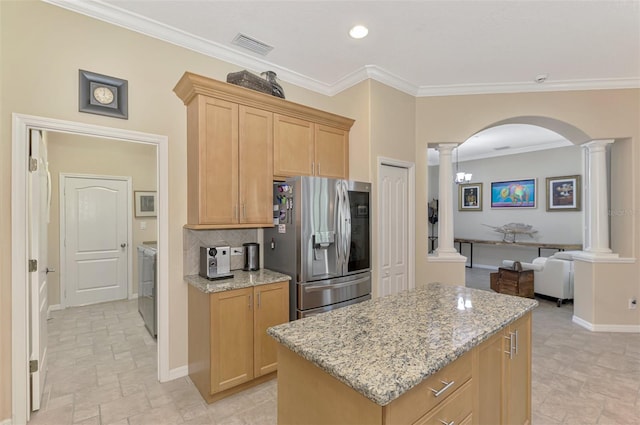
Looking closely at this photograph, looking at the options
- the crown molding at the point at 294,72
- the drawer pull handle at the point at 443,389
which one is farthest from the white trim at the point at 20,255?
the drawer pull handle at the point at 443,389

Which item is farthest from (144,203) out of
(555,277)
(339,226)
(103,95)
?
(555,277)

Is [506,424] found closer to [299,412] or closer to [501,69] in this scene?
[299,412]

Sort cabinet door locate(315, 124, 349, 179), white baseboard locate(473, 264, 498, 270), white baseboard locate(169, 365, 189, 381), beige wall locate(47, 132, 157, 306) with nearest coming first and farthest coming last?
white baseboard locate(169, 365, 189, 381)
cabinet door locate(315, 124, 349, 179)
beige wall locate(47, 132, 157, 306)
white baseboard locate(473, 264, 498, 270)

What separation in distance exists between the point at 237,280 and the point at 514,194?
7.50 metres

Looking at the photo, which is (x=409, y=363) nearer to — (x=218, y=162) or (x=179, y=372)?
(x=218, y=162)

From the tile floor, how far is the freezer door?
1080 mm

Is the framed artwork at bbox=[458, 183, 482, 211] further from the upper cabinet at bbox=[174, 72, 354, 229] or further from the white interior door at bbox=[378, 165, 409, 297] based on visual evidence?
the upper cabinet at bbox=[174, 72, 354, 229]

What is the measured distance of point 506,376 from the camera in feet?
5.56

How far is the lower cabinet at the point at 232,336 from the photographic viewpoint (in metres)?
2.39

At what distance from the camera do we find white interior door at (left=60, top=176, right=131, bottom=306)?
479 cm

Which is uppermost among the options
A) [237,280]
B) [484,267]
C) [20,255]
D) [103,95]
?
[103,95]

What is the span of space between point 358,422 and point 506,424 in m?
1.17

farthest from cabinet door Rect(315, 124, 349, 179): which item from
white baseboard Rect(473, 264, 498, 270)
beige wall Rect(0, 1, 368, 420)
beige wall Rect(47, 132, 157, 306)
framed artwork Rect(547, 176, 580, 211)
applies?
white baseboard Rect(473, 264, 498, 270)

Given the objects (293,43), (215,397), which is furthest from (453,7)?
(215,397)
